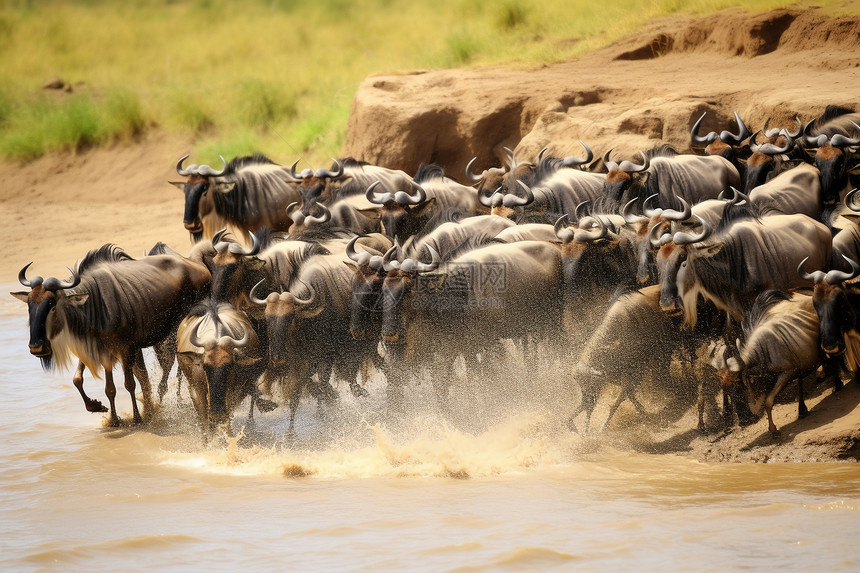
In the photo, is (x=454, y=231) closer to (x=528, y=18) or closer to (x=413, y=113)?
(x=413, y=113)

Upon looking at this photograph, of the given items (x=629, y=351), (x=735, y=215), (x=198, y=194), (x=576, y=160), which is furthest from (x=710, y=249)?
(x=198, y=194)

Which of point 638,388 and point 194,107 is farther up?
A: point 194,107

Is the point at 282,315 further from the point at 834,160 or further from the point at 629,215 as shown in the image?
the point at 834,160

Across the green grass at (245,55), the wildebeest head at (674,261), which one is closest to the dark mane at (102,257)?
the wildebeest head at (674,261)

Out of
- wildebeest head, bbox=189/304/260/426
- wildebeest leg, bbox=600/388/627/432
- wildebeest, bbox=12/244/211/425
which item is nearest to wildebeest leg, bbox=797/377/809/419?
wildebeest leg, bbox=600/388/627/432

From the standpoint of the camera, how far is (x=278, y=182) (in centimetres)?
1095

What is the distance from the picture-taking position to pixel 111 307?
778 centimetres

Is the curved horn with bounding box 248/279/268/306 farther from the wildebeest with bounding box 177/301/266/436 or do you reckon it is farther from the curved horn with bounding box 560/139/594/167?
the curved horn with bounding box 560/139/594/167

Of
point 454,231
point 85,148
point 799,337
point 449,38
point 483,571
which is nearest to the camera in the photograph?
point 483,571

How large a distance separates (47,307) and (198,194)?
319cm

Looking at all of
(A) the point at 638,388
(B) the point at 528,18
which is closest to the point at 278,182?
(A) the point at 638,388

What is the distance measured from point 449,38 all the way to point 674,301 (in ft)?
40.0

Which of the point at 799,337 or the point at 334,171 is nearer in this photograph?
the point at 799,337

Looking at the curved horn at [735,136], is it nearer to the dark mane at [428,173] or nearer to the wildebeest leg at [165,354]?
the dark mane at [428,173]
